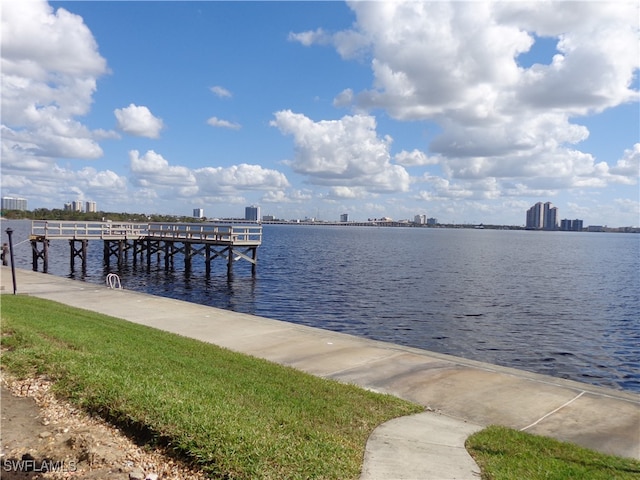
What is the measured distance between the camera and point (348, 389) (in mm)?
8562

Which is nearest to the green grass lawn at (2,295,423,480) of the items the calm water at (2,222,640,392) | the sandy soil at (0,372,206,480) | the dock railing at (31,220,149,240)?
the sandy soil at (0,372,206,480)

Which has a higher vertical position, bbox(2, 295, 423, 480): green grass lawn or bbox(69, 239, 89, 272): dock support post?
bbox(2, 295, 423, 480): green grass lawn

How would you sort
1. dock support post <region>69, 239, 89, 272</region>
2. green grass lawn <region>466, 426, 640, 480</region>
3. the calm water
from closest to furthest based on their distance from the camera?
green grass lawn <region>466, 426, 640, 480</region> → the calm water → dock support post <region>69, 239, 89, 272</region>

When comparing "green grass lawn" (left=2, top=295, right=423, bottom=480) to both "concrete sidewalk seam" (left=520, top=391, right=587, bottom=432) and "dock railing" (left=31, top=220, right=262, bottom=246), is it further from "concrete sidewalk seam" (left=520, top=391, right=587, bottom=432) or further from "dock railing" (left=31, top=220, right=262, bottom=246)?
"dock railing" (left=31, top=220, right=262, bottom=246)

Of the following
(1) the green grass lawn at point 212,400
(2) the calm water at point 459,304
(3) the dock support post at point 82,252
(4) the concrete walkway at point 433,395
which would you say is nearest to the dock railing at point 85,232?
(3) the dock support post at point 82,252

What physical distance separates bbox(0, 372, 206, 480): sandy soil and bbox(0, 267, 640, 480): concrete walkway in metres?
2.35

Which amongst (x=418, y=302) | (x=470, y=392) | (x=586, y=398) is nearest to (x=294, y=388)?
(x=470, y=392)

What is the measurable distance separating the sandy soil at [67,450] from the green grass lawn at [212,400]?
0.21 meters

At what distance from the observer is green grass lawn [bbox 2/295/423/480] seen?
211 inches

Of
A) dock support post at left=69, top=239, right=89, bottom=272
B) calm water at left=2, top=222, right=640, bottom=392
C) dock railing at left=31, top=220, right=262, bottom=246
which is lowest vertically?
calm water at left=2, top=222, right=640, bottom=392

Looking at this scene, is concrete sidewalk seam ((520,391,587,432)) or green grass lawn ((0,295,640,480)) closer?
green grass lawn ((0,295,640,480))

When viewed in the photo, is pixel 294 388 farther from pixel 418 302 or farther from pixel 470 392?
pixel 418 302

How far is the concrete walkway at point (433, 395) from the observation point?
617 centimetres

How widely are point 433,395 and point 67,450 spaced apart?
19.8 ft
